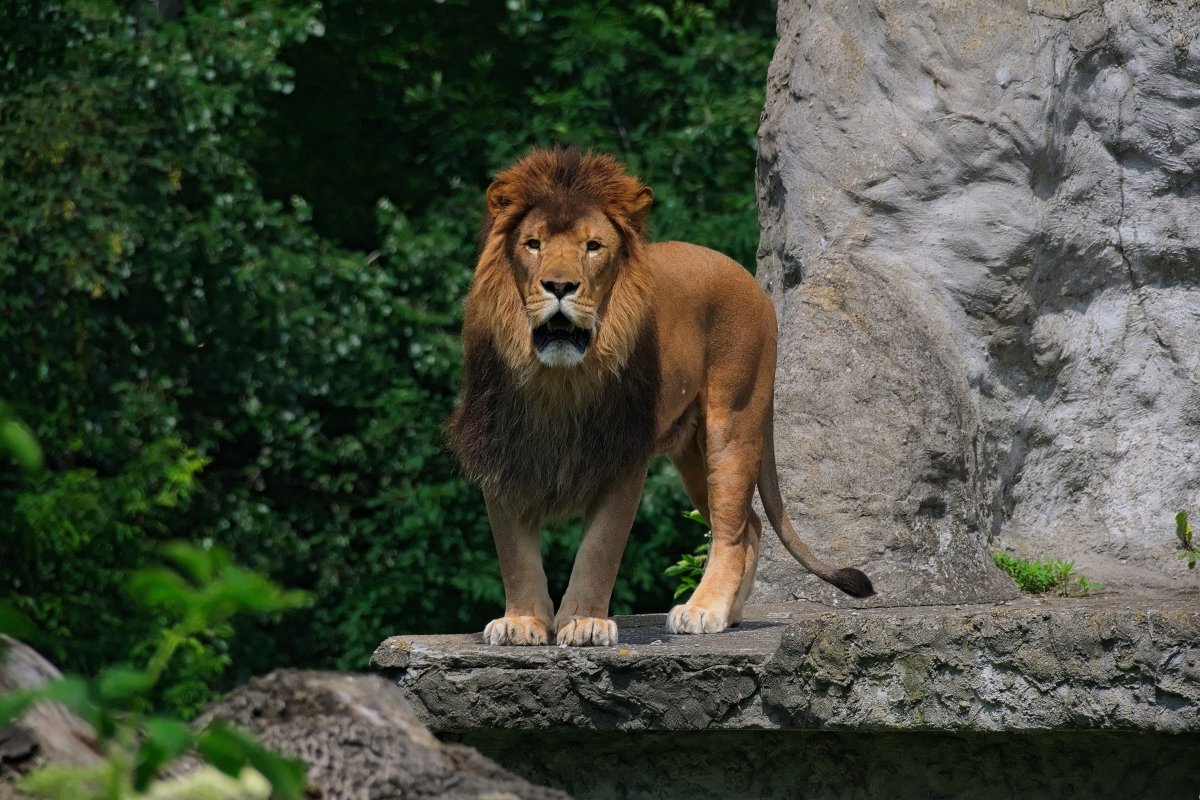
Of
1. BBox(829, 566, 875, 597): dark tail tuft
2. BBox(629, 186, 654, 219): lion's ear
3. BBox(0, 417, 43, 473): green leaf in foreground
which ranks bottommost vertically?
BBox(829, 566, 875, 597): dark tail tuft

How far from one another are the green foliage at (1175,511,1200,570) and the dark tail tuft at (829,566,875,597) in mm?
1571

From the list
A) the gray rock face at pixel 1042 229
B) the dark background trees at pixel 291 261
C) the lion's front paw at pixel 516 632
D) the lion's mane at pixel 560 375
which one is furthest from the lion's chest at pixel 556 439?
the dark background trees at pixel 291 261

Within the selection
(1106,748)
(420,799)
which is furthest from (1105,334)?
(420,799)

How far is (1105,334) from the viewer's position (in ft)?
23.0

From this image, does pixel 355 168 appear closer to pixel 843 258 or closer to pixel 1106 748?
pixel 843 258

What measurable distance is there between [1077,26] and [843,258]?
1.43 meters

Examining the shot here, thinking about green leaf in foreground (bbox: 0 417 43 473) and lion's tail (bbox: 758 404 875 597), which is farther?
lion's tail (bbox: 758 404 875 597)

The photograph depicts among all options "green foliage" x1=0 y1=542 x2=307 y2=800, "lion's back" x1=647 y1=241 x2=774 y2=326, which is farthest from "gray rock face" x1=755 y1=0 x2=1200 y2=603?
"green foliage" x1=0 y1=542 x2=307 y2=800

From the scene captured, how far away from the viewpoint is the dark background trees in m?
8.88

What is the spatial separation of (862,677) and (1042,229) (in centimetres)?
331

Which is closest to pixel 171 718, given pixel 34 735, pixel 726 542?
pixel 34 735

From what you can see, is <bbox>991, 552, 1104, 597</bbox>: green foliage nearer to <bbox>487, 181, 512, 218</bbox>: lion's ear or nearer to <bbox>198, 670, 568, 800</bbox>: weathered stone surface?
<bbox>487, 181, 512, 218</bbox>: lion's ear

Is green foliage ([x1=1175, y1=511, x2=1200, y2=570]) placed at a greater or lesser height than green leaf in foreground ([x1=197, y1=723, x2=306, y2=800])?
lesser

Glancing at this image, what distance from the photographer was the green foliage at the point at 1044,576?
642 centimetres
